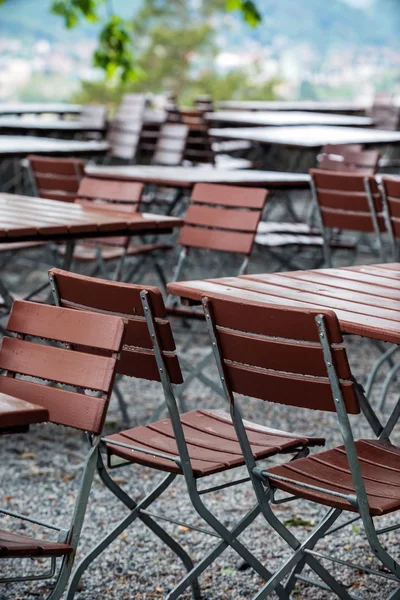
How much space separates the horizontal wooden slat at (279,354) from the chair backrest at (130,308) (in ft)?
0.62

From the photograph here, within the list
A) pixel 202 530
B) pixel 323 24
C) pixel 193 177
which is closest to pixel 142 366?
pixel 202 530

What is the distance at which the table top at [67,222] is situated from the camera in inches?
176

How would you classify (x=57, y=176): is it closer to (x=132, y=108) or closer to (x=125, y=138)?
(x=125, y=138)

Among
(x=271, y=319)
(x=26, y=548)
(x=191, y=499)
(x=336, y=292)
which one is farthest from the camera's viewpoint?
(x=336, y=292)

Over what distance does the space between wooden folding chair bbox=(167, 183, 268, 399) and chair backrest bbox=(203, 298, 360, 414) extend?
234 cm

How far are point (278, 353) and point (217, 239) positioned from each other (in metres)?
2.78

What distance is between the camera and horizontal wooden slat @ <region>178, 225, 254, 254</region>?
527 cm

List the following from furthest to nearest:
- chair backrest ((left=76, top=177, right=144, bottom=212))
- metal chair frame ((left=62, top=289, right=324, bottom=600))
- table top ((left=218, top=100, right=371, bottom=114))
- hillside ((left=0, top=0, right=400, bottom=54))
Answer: hillside ((left=0, top=0, right=400, bottom=54)), table top ((left=218, top=100, right=371, bottom=114)), chair backrest ((left=76, top=177, right=144, bottom=212)), metal chair frame ((left=62, top=289, right=324, bottom=600))

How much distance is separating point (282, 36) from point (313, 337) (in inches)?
611

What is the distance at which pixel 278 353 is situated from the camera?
2.65m

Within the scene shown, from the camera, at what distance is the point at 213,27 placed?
20922mm

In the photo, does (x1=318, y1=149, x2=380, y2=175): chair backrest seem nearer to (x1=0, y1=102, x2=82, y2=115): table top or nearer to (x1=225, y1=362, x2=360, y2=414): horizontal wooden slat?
(x1=225, y1=362, x2=360, y2=414): horizontal wooden slat

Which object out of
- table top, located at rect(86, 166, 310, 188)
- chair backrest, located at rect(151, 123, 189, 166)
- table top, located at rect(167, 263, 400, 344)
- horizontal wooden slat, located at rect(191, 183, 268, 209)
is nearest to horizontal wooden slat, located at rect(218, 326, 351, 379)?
table top, located at rect(167, 263, 400, 344)

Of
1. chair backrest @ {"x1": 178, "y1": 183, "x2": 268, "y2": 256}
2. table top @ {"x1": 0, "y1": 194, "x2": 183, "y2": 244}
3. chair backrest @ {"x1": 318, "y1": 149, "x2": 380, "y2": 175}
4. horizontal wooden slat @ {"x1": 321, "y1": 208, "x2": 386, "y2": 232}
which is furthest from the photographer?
chair backrest @ {"x1": 318, "y1": 149, "x2": 380, "y2": 175}
